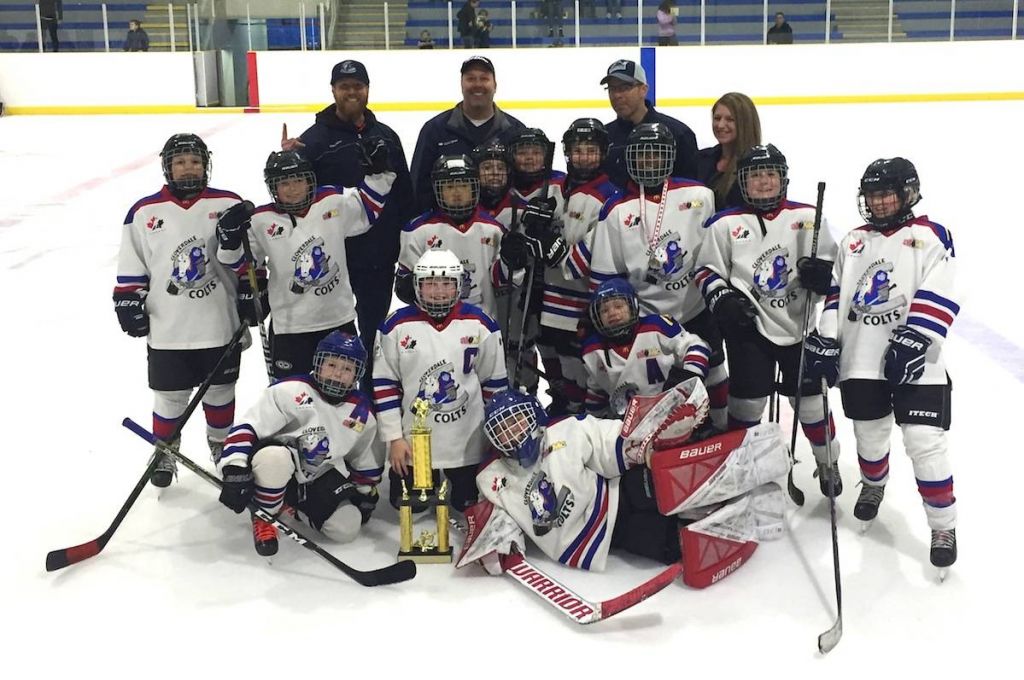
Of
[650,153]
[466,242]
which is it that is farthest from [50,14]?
[650,153]

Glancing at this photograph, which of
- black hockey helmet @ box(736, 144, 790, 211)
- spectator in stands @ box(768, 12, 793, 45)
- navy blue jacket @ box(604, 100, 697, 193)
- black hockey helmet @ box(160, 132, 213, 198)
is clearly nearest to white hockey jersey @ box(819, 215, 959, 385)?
black hockey helmet @ box(736, 144, 790, 211)

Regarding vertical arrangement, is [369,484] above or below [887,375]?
below

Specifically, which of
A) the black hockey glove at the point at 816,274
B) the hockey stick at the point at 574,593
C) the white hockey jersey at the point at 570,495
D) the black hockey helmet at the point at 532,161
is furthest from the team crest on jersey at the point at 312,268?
the black hockey glove at the point at 816,274

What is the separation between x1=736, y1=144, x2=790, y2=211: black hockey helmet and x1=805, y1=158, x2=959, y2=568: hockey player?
0.25m

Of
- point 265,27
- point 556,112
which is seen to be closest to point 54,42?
point 265,27

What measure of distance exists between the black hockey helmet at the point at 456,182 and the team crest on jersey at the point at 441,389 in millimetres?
522

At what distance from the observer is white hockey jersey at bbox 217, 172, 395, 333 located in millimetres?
3357

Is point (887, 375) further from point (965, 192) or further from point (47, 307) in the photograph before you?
point (965, 192)

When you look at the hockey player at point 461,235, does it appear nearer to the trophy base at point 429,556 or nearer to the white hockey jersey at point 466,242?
the white hockey jersey at point 466,242

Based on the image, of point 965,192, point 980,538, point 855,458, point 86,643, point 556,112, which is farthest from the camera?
point 556,112

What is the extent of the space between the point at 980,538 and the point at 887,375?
0.58 meters

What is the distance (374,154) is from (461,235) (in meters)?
0.37

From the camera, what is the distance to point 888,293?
9.17ft

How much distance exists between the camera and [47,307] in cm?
559
